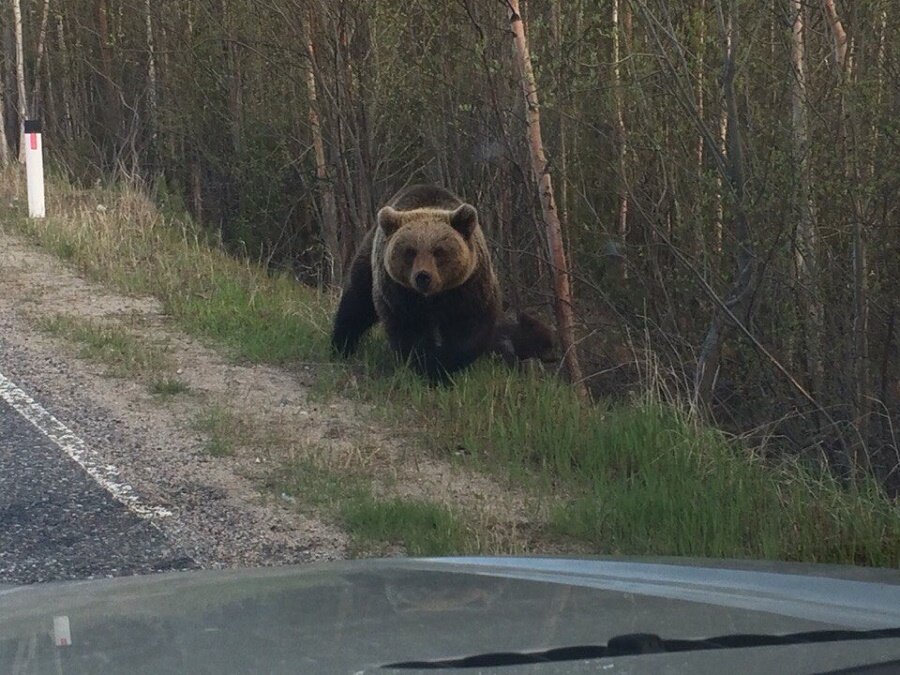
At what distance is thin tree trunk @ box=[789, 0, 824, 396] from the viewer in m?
7.94

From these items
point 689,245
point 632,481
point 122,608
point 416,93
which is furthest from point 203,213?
point 122,608

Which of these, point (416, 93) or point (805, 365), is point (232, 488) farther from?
point (416, 93)

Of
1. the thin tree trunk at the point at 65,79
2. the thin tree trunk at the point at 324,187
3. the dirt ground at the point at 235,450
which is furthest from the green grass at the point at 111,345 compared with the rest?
the thin tree trunk at the point at 65,79

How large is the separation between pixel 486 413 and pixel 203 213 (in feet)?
38.8

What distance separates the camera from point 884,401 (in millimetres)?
8703

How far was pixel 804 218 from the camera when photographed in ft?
26.8

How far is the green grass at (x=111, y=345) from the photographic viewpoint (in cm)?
873

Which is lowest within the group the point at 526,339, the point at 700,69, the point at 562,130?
the point at 526,339

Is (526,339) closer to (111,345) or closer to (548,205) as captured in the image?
(548,205)

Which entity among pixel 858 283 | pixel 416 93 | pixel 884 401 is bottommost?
pixel 884 401

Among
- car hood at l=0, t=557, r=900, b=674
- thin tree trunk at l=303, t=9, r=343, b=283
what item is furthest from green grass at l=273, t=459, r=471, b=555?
thin tree trunk at l=303, t=9, r=343, b=283

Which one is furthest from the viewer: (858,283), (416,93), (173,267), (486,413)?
(416,93)

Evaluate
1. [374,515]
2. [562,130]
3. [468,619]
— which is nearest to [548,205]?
[562,130]

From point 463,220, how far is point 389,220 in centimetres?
54
